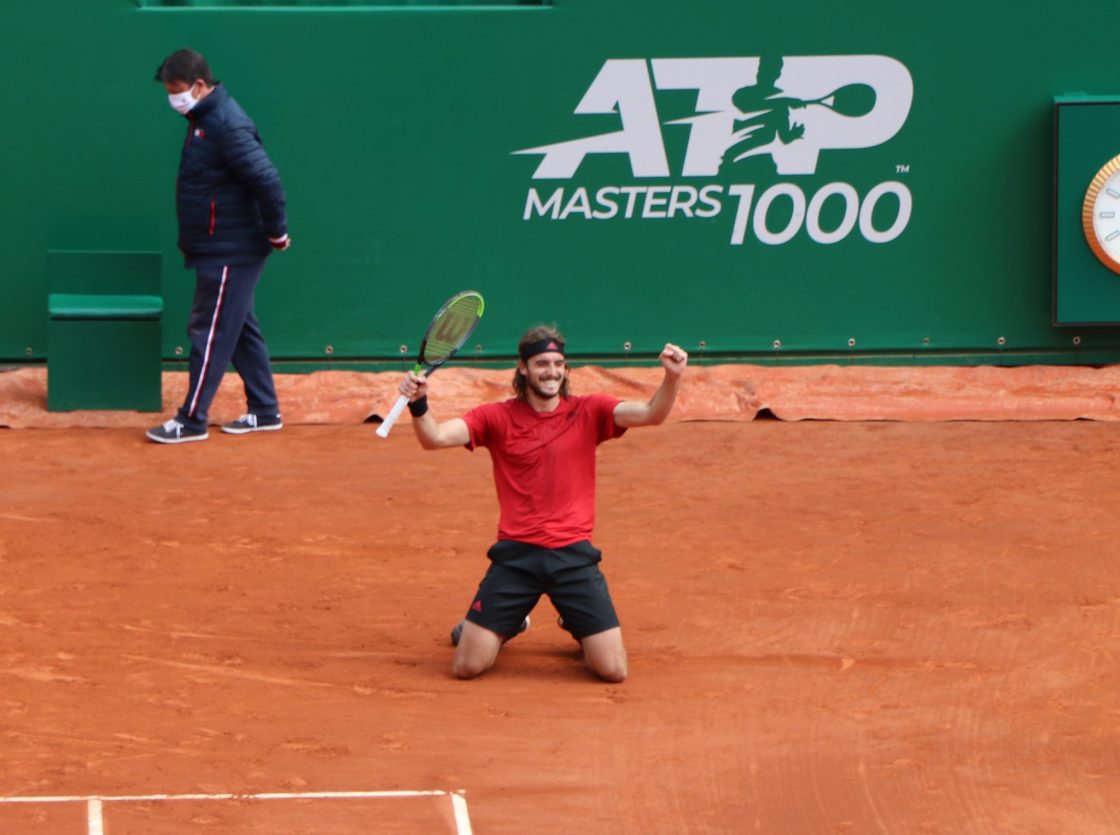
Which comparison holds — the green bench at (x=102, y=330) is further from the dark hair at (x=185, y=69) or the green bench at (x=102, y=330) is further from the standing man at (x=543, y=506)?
the standing man at (x=543, y=506)

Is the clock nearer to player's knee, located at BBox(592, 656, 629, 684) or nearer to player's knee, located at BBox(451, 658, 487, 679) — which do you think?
player's knee, located at BBox(592, 656, 629, 684)

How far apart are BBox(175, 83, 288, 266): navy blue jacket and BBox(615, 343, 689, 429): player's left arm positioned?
4046 millimetres

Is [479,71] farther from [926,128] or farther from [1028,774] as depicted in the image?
[1028,774]

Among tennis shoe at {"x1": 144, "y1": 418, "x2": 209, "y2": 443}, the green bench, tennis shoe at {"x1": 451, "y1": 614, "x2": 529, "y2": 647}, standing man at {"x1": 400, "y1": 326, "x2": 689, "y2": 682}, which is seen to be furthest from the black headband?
the green bench

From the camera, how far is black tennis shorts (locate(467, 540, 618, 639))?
23.1 ft

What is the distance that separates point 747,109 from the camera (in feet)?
39.5

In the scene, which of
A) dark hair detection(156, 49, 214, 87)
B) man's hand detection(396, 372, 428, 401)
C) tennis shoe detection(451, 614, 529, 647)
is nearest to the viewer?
man's hand detection(396, 372, 428, 401)

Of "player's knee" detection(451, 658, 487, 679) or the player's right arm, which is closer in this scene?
the player's right arm

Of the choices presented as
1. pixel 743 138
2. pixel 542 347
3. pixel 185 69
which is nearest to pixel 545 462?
pixel 542 347

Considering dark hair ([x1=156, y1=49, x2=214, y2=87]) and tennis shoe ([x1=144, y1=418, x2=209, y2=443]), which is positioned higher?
dark hair ([x1=156, y1=49, x2=214, y2=87])

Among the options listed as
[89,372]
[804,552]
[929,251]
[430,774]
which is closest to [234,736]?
[430,774]

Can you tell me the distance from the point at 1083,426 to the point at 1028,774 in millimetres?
5719

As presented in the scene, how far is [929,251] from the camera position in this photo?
12.2m

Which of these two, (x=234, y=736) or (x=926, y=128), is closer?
(x=234, y=736)
